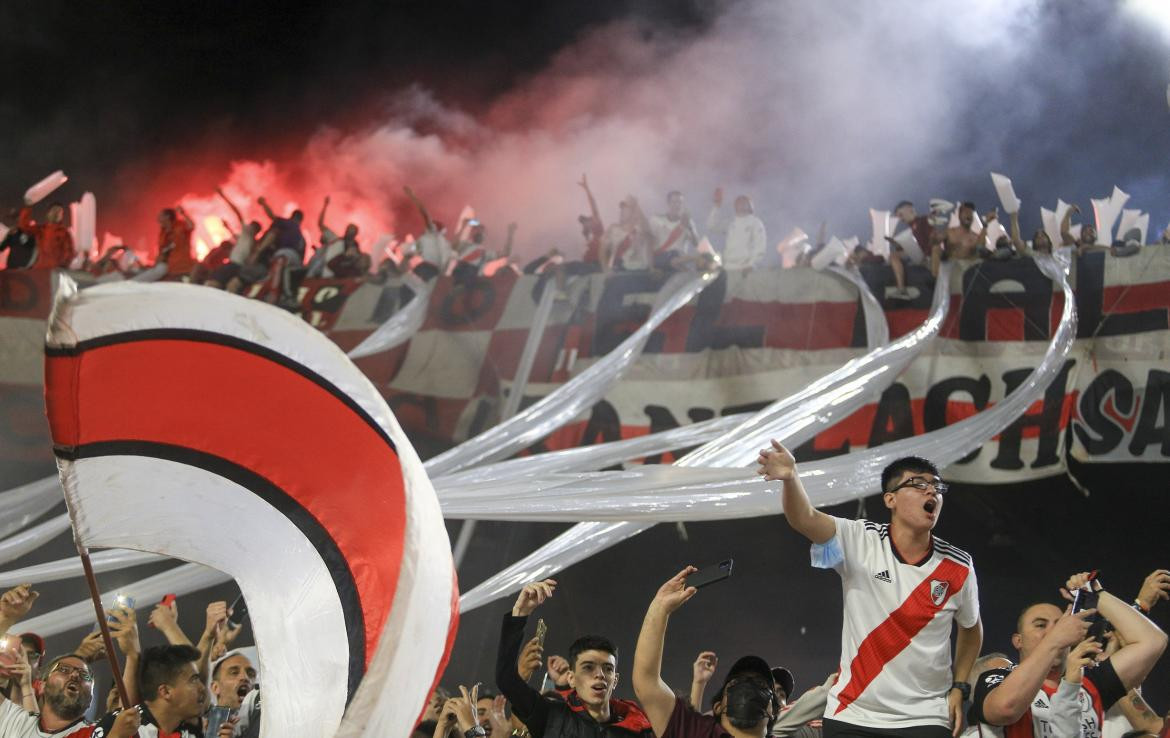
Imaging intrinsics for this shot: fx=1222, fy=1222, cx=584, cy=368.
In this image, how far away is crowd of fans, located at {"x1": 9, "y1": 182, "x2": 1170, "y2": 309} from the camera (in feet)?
28.2

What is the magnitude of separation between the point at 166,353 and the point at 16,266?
8617 mm

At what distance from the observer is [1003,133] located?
41.2 ft

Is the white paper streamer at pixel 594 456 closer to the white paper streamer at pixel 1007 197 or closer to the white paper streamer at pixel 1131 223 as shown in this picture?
the white paper streamer at pixel 1007 197

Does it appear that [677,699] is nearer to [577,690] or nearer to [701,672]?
[577,690]

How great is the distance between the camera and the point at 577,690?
12.4ft

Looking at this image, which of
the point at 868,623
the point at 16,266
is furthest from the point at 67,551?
the point at 868,623

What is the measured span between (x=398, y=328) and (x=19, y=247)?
3.91 meters

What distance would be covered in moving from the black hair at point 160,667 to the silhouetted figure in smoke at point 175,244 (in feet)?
25.2

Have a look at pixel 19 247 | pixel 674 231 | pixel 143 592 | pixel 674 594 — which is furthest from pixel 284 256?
pixel 674 594

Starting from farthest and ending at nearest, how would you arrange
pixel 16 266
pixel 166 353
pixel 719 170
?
pixel 719 170, pixel 16 266, pixel 166 353

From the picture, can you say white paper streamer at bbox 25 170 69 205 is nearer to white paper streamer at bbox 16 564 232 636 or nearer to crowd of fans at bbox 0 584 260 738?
white paper streamer at bbox 16 564 232 636

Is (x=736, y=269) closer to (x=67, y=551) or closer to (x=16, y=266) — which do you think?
(x=67, y=551)

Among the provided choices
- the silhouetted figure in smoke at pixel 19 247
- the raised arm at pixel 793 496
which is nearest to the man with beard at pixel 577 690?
the raised arm at pixel 793 496

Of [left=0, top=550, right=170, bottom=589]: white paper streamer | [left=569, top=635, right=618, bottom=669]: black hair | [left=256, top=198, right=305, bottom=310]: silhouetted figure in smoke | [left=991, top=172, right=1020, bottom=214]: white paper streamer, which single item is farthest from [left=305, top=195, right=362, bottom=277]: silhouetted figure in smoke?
[left=569, top=635, right=618, bottom=669]: black hair
